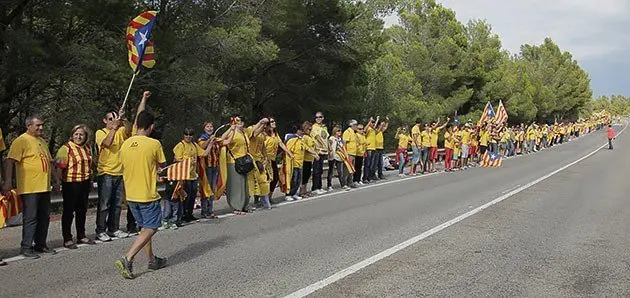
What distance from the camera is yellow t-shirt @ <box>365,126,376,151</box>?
54.0 feet

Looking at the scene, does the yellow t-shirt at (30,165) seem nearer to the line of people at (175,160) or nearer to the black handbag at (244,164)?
the line of people at (175,160)

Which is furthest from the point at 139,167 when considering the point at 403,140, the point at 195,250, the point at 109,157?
the point at 403,140

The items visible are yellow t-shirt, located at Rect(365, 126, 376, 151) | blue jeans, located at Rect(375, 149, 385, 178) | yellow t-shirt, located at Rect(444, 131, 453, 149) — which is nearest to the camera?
yellow t-shirt, located at Rect(365, 126, 376, 151)

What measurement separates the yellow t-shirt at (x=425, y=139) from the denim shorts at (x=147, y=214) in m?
14.7

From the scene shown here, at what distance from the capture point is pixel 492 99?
49.8 m

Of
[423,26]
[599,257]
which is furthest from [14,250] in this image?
[423,26]

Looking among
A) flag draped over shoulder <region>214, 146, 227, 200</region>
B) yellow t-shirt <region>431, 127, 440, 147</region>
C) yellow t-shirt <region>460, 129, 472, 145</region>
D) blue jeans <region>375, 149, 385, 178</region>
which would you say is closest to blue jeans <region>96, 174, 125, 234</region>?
flag draped over shoulder <region>214, 146, 227, 200</region>

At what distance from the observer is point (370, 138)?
16547mm

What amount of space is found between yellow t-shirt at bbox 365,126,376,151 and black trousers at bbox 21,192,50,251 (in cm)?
1057

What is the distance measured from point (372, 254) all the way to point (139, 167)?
3135mm

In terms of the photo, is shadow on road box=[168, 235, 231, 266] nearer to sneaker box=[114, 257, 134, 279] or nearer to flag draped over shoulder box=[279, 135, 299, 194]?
sneaker box=[114, 257, 134, 279]

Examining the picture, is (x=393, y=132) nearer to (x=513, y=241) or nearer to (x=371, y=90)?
(x=371, y=90)

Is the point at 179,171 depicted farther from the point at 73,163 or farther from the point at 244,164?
the point at 244,164

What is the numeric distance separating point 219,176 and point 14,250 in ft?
12.3
